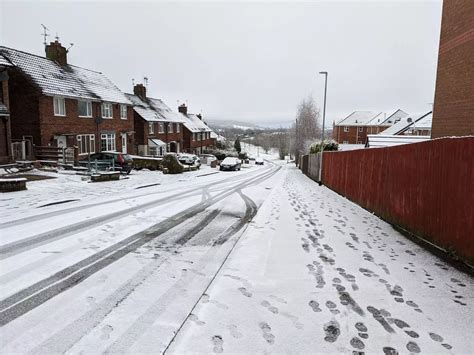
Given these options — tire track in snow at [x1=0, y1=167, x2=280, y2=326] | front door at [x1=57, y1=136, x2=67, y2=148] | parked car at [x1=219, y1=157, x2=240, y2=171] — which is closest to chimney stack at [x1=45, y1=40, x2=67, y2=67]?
front door at [x1=57, y1=136, x2=67, y2=148]

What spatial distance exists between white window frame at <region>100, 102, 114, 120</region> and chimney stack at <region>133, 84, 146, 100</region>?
14.7 m

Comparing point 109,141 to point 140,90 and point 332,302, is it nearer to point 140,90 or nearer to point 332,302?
point 140,90

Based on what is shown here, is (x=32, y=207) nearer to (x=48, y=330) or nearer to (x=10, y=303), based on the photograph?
(x=10, y=303)

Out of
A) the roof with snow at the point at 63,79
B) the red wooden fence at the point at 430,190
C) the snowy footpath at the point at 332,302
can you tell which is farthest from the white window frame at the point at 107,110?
the snowy footpath at the point at 332,302

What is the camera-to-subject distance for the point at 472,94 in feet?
28.9

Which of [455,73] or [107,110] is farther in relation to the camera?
[107,110]

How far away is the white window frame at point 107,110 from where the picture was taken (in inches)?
1152

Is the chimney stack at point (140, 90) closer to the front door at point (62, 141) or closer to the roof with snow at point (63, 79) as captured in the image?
the roof with snow at point (63, 79)

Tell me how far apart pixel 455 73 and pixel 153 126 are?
1443 inches

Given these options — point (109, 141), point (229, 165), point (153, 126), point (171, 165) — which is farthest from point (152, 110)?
point (171, 165)

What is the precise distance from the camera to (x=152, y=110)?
4312 cm

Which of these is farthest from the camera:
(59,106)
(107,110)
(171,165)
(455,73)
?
(107,110)

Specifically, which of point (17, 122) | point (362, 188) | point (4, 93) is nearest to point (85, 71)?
point (17, 122)

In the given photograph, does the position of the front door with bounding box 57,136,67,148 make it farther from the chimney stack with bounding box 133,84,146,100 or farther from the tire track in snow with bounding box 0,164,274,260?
the chimney stack with bounding box 133,84,146,100
